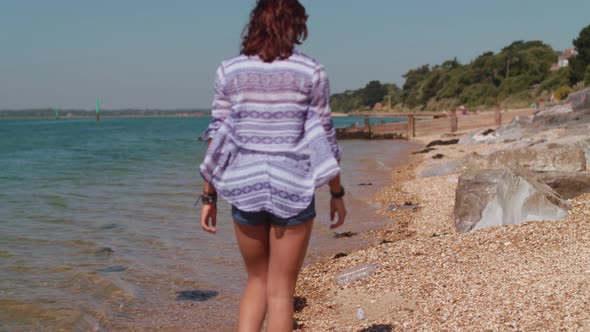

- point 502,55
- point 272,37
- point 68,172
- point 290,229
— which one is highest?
point 502,55

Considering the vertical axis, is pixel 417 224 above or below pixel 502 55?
below

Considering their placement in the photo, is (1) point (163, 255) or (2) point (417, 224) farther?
(2) point (417, 224)

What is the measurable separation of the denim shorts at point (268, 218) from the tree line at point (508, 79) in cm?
4372

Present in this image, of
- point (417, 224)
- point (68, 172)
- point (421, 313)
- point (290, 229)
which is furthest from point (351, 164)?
point (290, 229)

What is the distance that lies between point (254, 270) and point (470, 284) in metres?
2.30

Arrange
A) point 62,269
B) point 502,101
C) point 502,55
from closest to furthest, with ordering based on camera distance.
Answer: point 62,269 < point 502,101 < point 502,55

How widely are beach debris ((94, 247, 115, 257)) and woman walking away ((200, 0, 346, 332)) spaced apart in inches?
222

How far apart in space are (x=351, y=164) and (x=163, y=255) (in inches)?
548

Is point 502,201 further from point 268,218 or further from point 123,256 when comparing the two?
point 123,256

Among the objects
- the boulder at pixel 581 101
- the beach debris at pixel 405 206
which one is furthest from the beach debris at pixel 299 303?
the boulder at pixel 581 101

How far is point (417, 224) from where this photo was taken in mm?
8773

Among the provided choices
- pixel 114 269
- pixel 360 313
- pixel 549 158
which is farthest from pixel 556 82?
pixel 360 313

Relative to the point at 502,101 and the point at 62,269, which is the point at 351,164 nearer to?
the point at 62,269

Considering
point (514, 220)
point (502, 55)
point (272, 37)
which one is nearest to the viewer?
point (272, 37)
